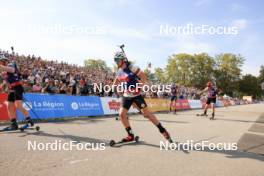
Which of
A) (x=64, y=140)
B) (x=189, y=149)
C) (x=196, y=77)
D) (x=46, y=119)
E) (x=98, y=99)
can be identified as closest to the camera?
(x=189, y=149)

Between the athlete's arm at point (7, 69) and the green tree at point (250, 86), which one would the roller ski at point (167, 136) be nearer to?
the athlete's arm at point (7, 69)

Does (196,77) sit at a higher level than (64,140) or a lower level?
higher

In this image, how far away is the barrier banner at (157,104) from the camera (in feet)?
81.6

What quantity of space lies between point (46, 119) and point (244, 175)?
11119mm

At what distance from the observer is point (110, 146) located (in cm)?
755

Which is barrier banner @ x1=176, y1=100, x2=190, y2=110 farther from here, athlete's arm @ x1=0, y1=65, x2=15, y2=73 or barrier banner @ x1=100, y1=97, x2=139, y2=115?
athlete's arm @ x1=0, y1=65, x2=15, y2=73

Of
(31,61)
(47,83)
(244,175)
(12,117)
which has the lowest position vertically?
(244,175)

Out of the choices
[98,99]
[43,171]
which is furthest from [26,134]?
[98,99]

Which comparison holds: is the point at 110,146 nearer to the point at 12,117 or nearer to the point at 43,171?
the point at 43,171

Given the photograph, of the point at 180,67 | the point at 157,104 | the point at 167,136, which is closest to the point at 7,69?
the point at 167,136

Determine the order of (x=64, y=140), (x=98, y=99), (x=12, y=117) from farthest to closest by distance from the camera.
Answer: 1. (x=98, y=99)
2. (x=12, y=117)
3. (x=64, y=140)

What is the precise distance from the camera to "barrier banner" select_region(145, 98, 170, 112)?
24859 mm

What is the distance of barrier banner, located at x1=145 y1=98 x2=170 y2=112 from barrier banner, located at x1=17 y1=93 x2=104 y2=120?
6.66 m

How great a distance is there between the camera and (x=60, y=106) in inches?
622
